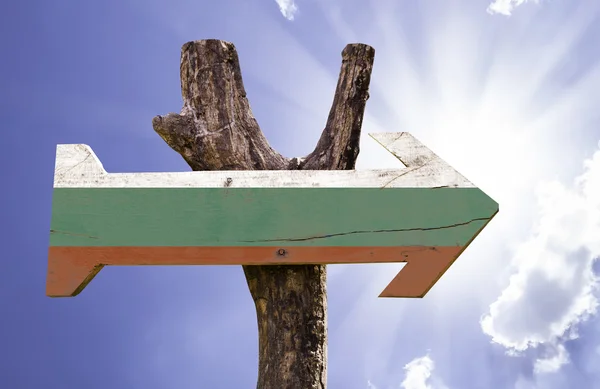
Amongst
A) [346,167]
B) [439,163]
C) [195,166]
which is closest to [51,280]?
[195,166]

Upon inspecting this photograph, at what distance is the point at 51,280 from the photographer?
3.03 metres

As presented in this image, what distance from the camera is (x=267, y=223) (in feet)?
9.82

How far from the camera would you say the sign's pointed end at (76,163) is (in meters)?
3.08

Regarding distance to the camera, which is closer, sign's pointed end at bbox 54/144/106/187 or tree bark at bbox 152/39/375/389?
sign's pointed end at bbox 54/144/106/187

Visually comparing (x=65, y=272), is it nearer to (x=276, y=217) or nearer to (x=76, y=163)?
(x=76, y=163)

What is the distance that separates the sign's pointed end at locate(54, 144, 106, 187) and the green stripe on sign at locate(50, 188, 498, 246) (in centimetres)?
12

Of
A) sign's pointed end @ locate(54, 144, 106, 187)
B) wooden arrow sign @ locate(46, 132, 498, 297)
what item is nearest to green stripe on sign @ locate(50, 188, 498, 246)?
wooden arrow sign @ locate(46, 132, 498, 297)

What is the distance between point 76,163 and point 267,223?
31.6 inches

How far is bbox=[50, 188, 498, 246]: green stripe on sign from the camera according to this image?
2.99 m

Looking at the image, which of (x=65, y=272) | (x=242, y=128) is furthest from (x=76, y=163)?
(x=242, y=128)

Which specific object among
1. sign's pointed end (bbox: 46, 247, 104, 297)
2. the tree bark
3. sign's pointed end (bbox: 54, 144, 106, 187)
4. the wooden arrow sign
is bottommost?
sign's pointed end (bbox: 46, 247, 104, 297)

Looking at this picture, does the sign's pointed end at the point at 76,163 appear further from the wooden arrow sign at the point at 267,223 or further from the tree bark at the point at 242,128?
the tree bark at the point at 242,128

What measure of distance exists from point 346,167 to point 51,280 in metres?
1.30

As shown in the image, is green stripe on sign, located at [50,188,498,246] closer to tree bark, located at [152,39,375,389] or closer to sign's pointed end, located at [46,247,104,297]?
sign's pointed end, located at [46,247,104,297]
